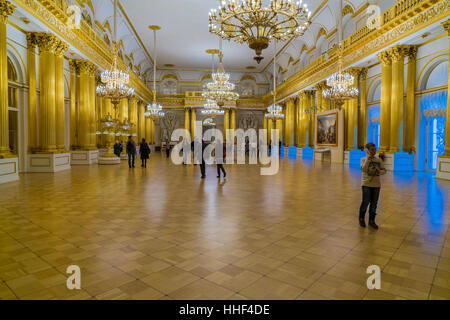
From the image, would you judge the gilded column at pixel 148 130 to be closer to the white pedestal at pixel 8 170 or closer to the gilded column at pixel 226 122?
the gilded column at pixel 226 122

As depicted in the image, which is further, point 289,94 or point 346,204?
point 289,94

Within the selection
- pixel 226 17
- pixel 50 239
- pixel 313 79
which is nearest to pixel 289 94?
pixel 313 79

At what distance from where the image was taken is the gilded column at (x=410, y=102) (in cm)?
1084

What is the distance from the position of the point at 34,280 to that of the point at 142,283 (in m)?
0.89

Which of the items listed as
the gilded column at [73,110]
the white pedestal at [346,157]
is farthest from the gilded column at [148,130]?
the white pedestal at [346,157]

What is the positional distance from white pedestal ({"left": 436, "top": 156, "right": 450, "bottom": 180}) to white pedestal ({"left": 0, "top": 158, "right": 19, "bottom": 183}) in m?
12.2

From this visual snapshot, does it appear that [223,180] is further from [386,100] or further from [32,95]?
[386,100]

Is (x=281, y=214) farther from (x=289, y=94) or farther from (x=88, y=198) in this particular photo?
(x=289, y=94)

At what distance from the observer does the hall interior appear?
250 cm

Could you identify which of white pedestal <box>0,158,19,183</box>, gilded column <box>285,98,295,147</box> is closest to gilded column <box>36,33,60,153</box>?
white pedestal <box>0,158,19,183</box>

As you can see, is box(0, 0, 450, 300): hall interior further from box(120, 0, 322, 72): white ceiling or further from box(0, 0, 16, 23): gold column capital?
box(120, 0, 322, 72): white ceiling

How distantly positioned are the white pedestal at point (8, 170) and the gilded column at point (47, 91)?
2.17m

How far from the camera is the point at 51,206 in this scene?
495 cm
